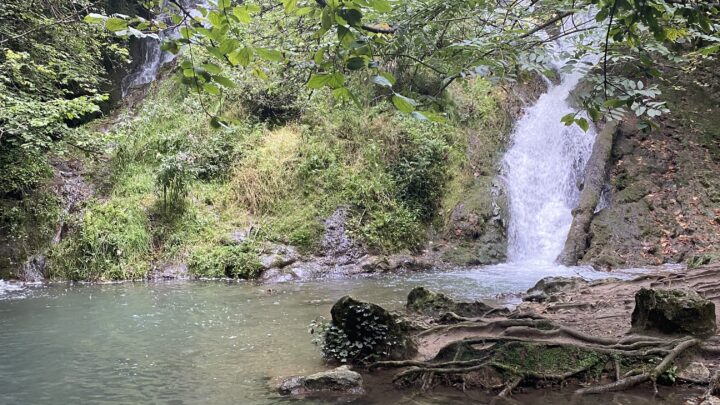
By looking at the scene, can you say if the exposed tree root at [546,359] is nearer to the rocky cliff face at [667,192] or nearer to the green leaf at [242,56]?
the green leaf at [242,56]

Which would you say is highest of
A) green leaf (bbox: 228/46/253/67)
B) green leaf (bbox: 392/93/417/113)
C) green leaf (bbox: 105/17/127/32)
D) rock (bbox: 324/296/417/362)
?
green leaf (bbox: 105/17/127/32)

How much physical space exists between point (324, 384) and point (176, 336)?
110 inches

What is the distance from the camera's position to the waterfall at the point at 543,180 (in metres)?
13.0

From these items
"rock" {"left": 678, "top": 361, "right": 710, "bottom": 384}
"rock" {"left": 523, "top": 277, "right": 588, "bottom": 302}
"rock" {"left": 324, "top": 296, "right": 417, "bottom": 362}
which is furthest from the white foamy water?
"rock" {"left": 678, "top": 361, "right": 710, "bottom": 384}

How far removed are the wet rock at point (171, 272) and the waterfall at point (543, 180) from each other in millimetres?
7705

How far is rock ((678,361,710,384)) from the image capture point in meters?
4.27

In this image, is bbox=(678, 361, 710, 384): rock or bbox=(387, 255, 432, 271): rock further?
bbox=(387, 255, 432, 271): rock

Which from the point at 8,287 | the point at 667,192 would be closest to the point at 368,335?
the point at 8,287

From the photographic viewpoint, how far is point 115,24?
1930mm

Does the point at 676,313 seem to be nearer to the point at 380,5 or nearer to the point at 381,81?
the point at 381,81

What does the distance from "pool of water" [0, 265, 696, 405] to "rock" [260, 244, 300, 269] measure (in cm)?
100

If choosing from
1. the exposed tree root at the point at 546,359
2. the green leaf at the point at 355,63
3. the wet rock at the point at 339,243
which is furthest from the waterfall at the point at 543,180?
the green leaf at the point at 355,63

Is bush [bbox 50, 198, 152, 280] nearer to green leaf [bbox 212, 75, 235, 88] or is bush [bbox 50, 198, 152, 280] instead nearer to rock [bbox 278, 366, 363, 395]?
rock [bbox 278, 366, 363, 395]

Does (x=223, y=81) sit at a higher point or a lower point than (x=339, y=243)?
higher
